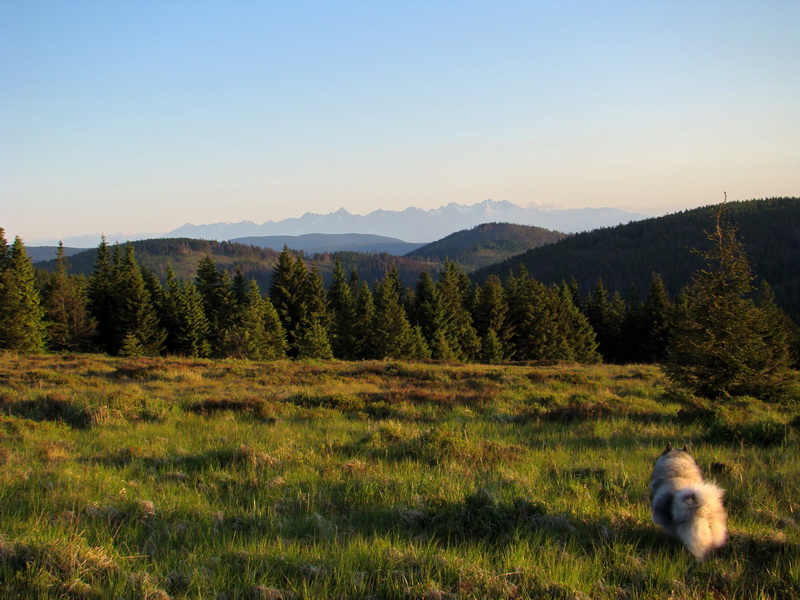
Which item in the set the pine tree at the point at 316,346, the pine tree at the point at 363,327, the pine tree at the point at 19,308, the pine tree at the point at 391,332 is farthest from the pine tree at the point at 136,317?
the pine tree at the point at 391,332

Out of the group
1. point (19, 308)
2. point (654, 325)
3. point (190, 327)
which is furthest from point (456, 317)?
point (19, 308)

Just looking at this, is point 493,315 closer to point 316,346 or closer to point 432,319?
point 432,319

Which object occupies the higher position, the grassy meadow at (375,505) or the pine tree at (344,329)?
the grassy meadow at (375,505)

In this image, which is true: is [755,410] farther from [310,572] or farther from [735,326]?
[310,572]

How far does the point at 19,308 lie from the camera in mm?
41062

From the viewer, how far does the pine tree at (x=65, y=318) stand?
4950 cm

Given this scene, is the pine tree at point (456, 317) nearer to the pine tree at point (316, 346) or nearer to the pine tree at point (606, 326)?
the pine tree at point (316, 346)

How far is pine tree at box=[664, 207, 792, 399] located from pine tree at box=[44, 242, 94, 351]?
181 ft

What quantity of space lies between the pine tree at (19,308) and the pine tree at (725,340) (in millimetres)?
44580

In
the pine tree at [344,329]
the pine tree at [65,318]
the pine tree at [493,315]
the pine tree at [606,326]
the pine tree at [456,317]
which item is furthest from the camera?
the pine tree at [606,326]

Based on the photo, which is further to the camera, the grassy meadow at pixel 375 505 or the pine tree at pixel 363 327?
the pine tree at pixel 363 327

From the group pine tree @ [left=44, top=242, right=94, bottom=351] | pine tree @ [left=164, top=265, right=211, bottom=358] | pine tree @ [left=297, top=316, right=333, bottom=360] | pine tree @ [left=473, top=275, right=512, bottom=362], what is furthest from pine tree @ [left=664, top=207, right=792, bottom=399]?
pine tree @ [left=44, top=242, right=94, bottom=351]

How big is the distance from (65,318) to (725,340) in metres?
57.3

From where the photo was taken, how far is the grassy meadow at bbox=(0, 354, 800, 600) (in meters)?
3.16
